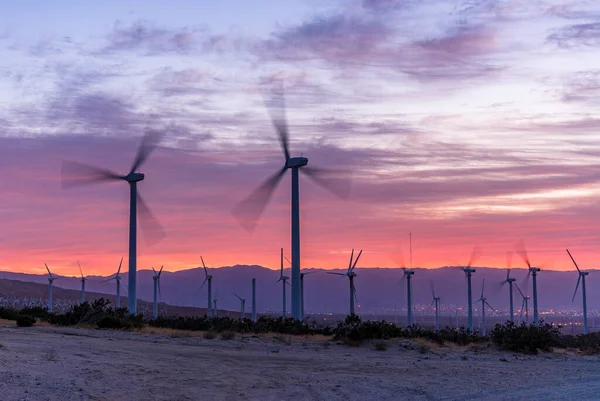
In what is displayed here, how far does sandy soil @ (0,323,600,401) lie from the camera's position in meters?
24.2

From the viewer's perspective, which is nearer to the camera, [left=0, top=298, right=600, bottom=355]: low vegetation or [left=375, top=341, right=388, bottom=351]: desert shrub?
[left=375, top=341, right=388, bottom=351]: desert shrub

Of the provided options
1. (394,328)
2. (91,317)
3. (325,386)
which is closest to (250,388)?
(325,386)

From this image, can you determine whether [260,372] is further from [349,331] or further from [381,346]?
[349,331]

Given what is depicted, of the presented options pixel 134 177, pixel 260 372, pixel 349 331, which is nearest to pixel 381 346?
pixel 349 331

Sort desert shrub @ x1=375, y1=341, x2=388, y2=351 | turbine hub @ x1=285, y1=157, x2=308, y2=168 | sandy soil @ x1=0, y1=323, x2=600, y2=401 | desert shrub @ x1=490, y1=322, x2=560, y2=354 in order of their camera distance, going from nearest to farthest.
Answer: sandy soil @ x1=0, y1=323, x2=600, y2=401 < desert shrub @ x1=375, y1=341, x2=388, y2=351 < desert shrub @ x1=490, y1=322, x2=560, y2=354 < turbine hub @ x1=285, y1=157, x2=308, y2=168

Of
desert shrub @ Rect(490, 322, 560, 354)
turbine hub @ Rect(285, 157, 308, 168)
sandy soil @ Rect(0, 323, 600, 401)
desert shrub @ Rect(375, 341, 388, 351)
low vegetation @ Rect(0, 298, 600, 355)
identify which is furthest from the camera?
turbine hub @ Rect(285, 157, 308, 168)

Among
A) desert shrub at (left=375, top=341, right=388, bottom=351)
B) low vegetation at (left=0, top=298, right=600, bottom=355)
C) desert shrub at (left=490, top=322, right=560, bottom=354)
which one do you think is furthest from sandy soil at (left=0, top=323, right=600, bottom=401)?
desert shrub at (left=490, top=322, right=560, bottom=354)

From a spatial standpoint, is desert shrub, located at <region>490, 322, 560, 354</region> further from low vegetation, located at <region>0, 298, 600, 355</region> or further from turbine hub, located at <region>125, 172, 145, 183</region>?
turbine hub, located at <region>125, 172, 145, 183</region>

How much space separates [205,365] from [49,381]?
8.27 metres

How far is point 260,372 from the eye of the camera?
98.3 ft

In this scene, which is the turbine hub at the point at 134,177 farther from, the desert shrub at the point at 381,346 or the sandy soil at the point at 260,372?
the desert shrub at the point at 381,346

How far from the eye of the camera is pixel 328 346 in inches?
1721

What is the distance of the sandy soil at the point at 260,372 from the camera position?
24.2m

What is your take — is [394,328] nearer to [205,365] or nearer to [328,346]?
[328,346]
